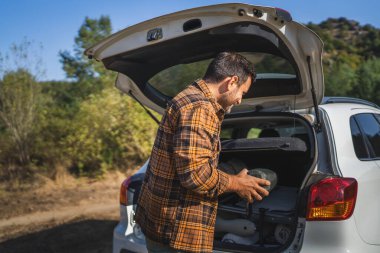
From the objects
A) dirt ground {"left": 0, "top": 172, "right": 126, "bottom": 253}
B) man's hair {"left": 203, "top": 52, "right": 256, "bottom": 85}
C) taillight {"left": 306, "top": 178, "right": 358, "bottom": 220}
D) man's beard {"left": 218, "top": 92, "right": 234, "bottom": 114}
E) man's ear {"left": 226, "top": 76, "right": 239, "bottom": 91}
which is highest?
man's hair {"left": 203, "top": 52, "right": 256, "bottom": 85}

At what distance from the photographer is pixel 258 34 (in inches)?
108

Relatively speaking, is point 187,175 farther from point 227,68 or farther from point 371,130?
point 371,130

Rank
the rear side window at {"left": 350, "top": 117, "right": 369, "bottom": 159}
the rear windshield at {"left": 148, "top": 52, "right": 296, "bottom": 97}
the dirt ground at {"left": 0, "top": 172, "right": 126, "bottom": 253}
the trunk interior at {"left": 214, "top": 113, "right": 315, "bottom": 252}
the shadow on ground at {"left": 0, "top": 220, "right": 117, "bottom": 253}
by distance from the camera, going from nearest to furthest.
Result: the trunk interior at {"left": 214, "top": 113, "right": 315, "bottom": 252}, the rear side window at {"left": 350, "top": 117, "right": 369, "bottom": 159}, the rear windshield at {"left": 148, "top": 52, "right": 296, "bottom": 97}, the shadow on ground at {"left": 0, "top": 220, "right": 117, "bottom": 253}, the dirt ground at {"left": 0, "top": 172, "right": 126, "bottom": 253}

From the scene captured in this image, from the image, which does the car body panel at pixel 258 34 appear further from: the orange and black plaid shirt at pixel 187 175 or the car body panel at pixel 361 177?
the orange and black plaid shirt at pixel 187 175

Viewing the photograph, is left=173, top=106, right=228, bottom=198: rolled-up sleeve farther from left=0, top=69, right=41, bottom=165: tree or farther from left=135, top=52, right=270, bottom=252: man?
left=0, top=69, right=41, bottom=165: tree

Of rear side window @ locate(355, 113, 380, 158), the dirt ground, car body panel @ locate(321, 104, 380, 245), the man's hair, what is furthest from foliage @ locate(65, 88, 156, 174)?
the man's hair

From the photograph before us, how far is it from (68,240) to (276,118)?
3.59m

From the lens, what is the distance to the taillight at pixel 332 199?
97.3 inches

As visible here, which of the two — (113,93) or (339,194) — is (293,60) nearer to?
(339,194)

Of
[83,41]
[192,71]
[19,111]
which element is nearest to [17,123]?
[19,111]

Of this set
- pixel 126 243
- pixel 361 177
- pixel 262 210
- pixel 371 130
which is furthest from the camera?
pixel 371 130

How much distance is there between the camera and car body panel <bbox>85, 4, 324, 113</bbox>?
2420mm

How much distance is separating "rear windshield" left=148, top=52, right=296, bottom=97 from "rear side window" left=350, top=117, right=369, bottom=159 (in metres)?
0.61

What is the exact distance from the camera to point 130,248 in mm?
3166
